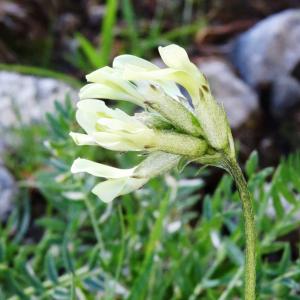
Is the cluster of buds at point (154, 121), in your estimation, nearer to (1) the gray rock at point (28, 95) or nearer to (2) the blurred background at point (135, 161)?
(2) the blurred background at point (135, 161)

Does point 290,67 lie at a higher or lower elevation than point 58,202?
higher

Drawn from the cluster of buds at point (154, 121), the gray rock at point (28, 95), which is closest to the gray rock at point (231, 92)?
the gray rock at point (28, 95)

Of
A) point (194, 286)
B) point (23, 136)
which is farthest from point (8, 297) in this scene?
point (23, 136)

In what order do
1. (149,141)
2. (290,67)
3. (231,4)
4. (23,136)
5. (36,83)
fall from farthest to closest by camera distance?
(231,4) → (290,67) → (36,83) → (23,136) → (149,141)

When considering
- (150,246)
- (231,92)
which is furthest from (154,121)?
(231,92)

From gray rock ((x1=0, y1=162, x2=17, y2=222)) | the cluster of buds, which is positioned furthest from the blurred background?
the cluster of buds

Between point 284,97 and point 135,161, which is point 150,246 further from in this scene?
point 284,97

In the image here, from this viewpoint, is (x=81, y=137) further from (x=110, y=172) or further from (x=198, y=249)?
(x=198, y=249)

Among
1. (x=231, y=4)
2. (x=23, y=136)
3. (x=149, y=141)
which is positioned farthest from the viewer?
(x=231, y=4)
